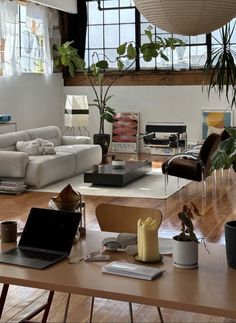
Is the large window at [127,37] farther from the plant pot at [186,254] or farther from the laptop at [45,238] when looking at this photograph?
the plant pot at [186,254]

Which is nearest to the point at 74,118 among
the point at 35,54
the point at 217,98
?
the point at 35,54

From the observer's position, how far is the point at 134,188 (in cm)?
762

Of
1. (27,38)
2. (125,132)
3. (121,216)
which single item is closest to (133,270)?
(121,216)

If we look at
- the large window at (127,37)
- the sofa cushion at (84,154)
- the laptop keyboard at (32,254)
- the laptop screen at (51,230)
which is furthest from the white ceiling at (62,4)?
the laptop keyboard at (32,254)

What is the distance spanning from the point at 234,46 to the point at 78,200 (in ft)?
29.8

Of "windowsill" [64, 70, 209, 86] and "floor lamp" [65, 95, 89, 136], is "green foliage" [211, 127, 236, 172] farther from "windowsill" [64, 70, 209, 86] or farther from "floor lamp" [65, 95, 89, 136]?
"windowsill" [64, 70, 209, 86]

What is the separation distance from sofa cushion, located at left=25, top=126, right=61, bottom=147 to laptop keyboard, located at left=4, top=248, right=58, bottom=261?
683 centimetres

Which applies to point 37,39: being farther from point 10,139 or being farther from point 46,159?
point 46,159

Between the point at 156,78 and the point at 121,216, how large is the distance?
351 inches

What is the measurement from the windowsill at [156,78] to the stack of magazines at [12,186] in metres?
4.77

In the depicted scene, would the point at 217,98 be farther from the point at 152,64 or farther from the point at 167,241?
the point at 167,241

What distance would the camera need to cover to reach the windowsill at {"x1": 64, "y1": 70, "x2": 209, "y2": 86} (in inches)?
442

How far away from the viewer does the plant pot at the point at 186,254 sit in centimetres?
210

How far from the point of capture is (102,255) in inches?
89.4
